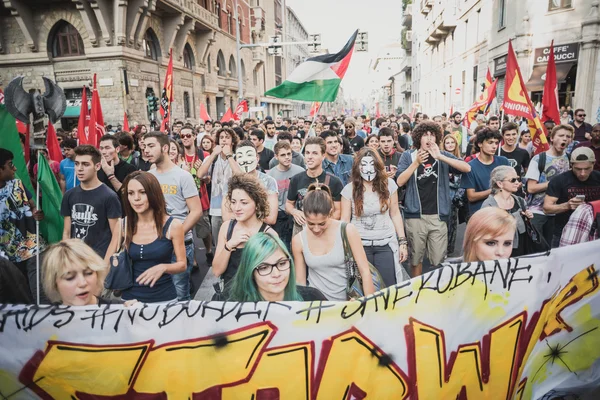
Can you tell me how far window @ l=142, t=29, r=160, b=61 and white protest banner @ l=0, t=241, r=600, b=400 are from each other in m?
23.7

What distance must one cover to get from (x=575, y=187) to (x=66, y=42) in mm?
23591

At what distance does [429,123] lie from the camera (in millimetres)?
4410

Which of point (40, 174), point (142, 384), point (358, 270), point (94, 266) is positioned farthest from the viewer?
point (40, 174)

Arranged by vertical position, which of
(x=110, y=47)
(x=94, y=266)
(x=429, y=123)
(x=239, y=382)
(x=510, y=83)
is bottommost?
(x=239, y=382)

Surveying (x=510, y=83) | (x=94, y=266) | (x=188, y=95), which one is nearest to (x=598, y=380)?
(x=94, y=266)

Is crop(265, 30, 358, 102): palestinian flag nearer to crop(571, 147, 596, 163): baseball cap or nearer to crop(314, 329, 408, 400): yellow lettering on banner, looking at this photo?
crop(571, 147, 596, 163): baseball cap

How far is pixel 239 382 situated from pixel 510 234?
65.8 inches

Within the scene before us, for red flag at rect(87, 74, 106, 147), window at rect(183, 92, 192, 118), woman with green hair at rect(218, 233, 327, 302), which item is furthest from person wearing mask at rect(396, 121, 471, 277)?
window at rect(183, 92, 192, 118)

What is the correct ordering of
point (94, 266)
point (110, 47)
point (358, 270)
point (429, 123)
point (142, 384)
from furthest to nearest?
point (110, 47) → point (429, 123) → point (358, 270) → point (94, 266) → point (142, 384)

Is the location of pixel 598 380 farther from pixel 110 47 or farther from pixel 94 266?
pixel 110 47

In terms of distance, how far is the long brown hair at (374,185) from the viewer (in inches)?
147

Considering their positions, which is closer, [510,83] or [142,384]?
[142,384]

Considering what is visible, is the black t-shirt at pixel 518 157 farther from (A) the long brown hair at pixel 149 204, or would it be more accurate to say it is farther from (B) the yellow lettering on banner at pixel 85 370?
(B) the yellow lettering on banner at pixel 85 370

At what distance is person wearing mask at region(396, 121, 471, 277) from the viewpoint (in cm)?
432
